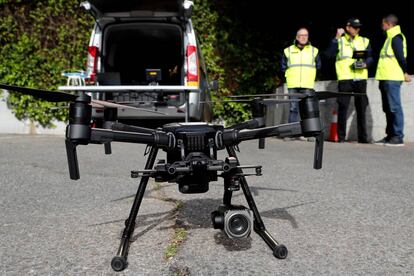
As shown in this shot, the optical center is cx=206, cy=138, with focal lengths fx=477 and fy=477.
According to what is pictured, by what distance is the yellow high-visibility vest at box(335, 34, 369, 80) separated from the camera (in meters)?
8.02

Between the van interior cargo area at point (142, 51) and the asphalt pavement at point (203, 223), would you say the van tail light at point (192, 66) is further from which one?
the asphalt pavement at point (203, 223)

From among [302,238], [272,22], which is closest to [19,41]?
[272,22]

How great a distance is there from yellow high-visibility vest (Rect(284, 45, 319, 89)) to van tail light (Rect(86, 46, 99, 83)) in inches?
128

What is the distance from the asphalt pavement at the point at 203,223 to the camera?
2289 mm

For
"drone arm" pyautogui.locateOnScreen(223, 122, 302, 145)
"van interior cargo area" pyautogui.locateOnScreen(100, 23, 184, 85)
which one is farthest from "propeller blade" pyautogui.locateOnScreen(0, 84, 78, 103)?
"van interior cargo area" pyautogui.locateOnScreen(100, 23, 184, 85)

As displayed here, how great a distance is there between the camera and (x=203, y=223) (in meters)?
2.95

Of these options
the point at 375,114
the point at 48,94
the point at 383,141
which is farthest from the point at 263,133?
the point at 375,114

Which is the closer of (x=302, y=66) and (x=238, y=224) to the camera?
(x=238, y=224)

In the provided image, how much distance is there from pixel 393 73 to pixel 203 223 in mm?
5822

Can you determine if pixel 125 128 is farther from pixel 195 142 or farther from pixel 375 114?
pixel 375 114

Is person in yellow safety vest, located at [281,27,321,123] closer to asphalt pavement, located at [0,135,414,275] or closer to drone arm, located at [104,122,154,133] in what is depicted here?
asphalt pavement, located at [0,135,414,275]

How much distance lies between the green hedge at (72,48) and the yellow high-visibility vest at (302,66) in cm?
179

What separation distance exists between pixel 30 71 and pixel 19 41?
2.14 feet

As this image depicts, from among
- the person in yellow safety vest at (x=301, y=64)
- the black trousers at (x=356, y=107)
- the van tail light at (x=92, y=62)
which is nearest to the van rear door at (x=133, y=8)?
the van tail light at (x=92, y=62)
